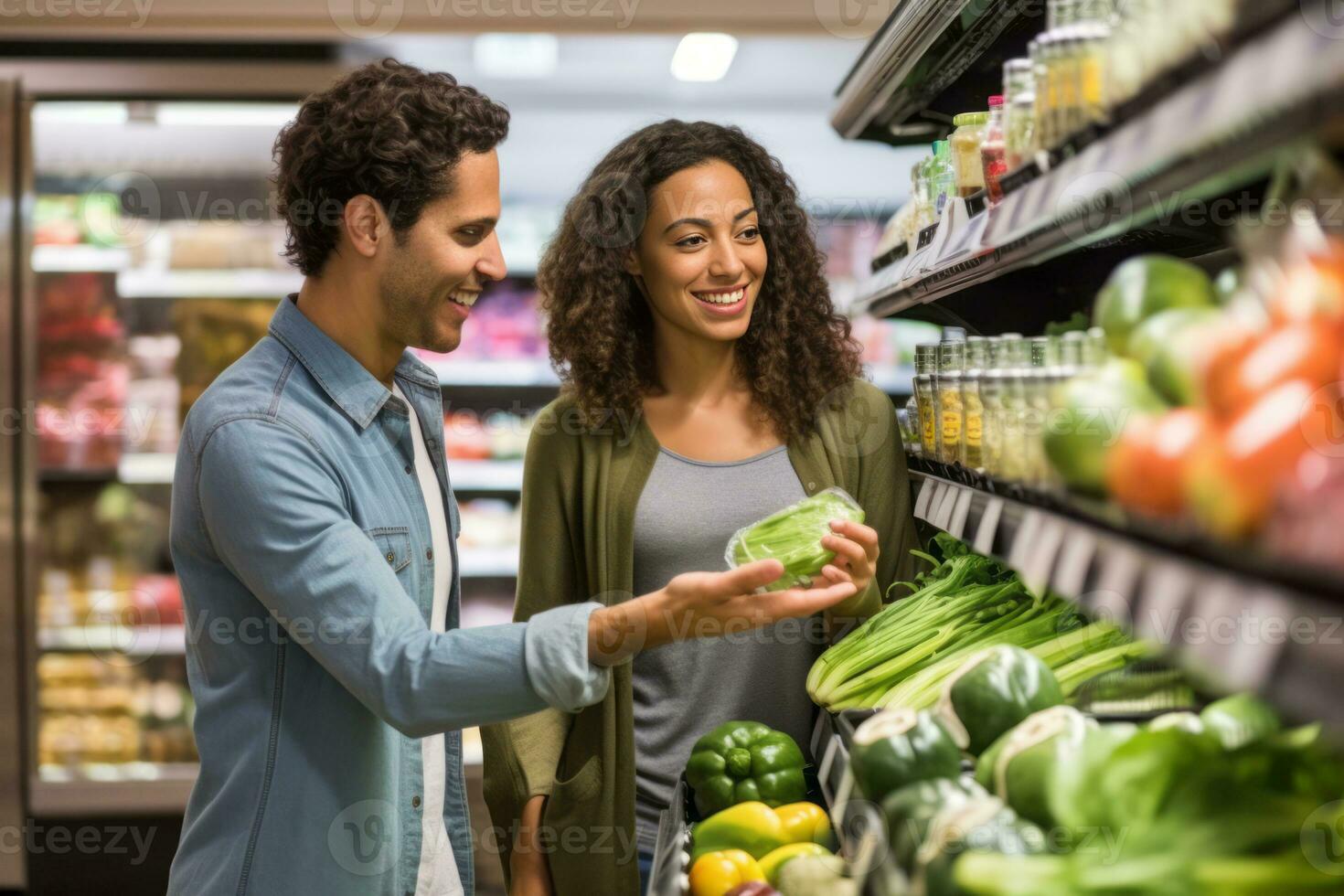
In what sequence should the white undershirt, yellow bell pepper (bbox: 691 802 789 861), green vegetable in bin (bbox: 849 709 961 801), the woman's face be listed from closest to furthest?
1. green vegetable in bin (bbox: 849 709 961 801)
2. yellow bell pepper (bbox: 691 802 789 861)
3. the white undershirt
4. the woman's face

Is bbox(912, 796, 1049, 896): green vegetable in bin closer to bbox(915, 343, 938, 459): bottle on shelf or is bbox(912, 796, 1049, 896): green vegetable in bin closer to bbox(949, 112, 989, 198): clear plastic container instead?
bbox(915, 343, 938, 459): bottle on shelf

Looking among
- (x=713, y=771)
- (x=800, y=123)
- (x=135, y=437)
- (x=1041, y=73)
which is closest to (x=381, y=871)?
(x=713, y=771)

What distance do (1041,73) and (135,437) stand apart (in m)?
3.53

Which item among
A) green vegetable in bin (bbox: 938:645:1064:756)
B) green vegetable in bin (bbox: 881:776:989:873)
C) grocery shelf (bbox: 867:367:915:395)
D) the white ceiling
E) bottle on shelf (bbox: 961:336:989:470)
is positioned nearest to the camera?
green vegetable in bin (bbox: 881:776:989:873)

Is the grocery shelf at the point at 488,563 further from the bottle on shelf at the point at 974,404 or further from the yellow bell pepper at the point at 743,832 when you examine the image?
the bottle on shelf at the point at 974,404

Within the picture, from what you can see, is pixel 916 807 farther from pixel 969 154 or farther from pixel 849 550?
pixel 969 154

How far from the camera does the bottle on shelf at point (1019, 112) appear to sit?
1.43m

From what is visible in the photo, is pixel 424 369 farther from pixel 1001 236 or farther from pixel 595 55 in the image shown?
pixel 595 55

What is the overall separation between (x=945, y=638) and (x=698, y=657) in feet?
1.47

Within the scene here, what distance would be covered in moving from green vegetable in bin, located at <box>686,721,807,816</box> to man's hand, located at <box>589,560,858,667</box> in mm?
339

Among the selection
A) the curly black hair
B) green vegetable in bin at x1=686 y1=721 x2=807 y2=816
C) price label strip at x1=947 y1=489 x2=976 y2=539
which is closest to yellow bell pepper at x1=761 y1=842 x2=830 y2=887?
green vegetable in bin at x1=686 y1=721 x2=807 y2=816

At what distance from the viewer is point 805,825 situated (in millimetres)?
1717

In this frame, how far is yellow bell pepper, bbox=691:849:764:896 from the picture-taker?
1.57m

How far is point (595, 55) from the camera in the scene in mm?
4078
